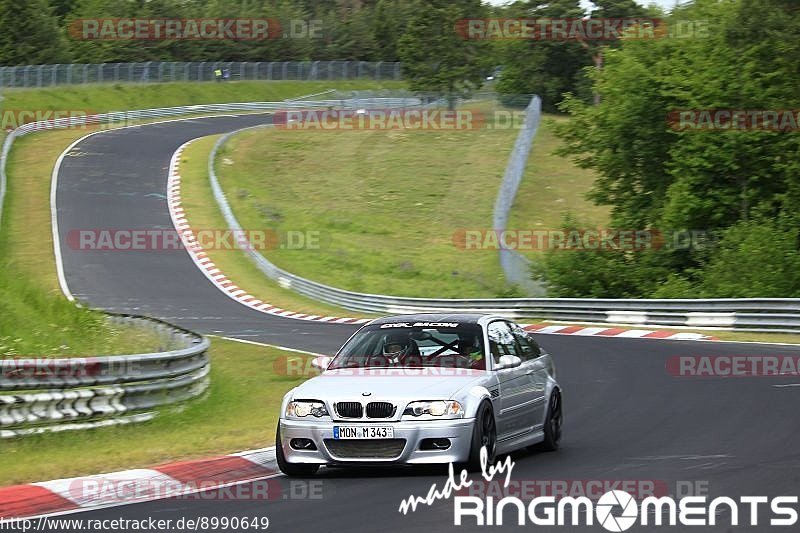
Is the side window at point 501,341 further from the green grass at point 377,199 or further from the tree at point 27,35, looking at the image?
the tree at point 27,35

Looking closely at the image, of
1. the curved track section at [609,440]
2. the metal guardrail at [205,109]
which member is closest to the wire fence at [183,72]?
the metal guardrail at [205,109]

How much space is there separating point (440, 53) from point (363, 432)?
76.2 meters

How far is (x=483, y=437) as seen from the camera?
10375 mm

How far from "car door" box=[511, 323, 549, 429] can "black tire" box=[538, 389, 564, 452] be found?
0.34 ft

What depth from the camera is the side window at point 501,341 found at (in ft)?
37.9

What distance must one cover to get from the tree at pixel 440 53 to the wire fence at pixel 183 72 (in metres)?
13.5

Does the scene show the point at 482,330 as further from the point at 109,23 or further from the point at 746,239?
the point at 109,23

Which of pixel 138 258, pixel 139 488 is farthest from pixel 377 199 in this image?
pixel 139 488

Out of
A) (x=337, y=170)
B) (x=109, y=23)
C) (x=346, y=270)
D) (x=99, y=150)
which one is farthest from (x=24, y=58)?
(x=346, y=270)

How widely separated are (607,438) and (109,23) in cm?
9350

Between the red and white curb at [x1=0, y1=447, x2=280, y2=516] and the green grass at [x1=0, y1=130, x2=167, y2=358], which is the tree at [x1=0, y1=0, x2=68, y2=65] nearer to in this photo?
the green grass at [x1=0, y1=130, x2=167, y2=358]

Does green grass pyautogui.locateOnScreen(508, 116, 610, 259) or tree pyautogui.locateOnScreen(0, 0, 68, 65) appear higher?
tree pyautogui.locateOnScreen(0, 0, 68, 65)

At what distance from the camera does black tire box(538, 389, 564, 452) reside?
11.9m

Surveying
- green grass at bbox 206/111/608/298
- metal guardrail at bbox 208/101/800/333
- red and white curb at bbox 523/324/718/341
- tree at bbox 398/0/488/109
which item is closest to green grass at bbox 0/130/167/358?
red and white curb at bbox 523/324/718/341
